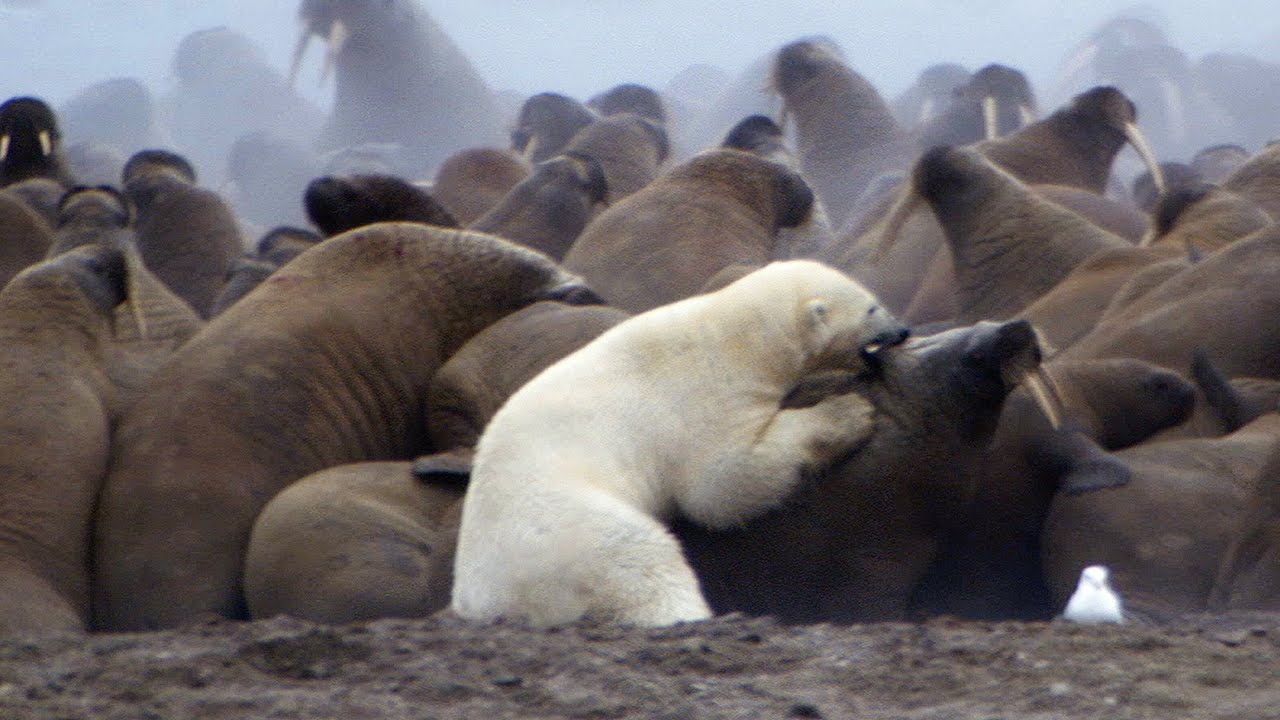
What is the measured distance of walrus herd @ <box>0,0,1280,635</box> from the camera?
12.8 feet

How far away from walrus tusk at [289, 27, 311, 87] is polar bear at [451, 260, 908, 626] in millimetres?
19967

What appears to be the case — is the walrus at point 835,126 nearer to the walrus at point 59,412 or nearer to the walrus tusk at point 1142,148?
the walrus tusk at point 1142,148

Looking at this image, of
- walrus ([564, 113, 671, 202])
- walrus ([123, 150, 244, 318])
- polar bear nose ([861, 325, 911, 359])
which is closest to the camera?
polar bear nose ([861, 325, 911, 359])

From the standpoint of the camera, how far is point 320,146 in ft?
104

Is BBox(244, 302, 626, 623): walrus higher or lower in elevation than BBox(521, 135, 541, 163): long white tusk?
higher

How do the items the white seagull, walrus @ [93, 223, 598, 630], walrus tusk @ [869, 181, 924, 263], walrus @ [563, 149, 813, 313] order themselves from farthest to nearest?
walrus tusk @ [869, 181, 924, 263], walrus @ [563, 149, 813, 313], walrus @ [93, 223, 598, 630], the white seagull

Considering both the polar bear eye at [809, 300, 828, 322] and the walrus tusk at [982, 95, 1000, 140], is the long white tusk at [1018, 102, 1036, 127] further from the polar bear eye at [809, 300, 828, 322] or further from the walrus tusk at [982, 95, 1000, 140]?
the polar bear eye at [809, 300, 828, 322]

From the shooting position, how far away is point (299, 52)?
80.1ft

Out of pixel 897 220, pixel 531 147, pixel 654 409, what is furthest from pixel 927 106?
pixel 654 409

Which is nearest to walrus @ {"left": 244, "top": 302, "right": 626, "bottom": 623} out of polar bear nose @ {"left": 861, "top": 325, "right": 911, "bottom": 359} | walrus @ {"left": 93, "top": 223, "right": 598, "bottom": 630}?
walrus @ {"left": 93, "top": 223, "right": 598, "bottom": 630}

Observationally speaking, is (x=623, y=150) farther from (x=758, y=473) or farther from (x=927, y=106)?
(x=927, y=106)

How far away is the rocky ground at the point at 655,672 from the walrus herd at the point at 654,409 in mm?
586

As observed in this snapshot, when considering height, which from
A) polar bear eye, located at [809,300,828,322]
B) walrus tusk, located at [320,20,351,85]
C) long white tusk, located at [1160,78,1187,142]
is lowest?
long white tusk, located at [1160,78,1187,142]

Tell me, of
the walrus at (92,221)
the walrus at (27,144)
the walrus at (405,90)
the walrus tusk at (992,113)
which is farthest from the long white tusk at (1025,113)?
the walrus at (405,90)
